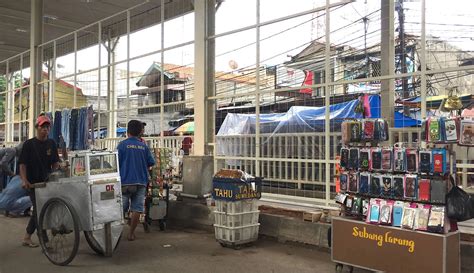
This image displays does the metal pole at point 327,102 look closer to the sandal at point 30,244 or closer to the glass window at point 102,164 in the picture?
the glass window at point 102,164

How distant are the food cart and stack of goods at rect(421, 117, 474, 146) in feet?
12.1

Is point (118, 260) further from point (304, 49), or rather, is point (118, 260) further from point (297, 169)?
point (304, 49)

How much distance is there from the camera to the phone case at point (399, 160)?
459 cm

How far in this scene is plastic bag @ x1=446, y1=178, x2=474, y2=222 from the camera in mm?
4164

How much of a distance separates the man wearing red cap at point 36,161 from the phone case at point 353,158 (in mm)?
4143

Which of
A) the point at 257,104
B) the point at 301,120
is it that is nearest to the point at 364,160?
the point at 301,120

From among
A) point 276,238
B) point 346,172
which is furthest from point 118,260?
point 346,172

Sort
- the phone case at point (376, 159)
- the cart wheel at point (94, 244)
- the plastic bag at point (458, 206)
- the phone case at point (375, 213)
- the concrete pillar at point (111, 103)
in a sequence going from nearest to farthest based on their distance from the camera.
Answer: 1. the plastic bag at point (458, 206)
2. the phone case at point (375, 213)
3. the phone case at point (376, 159)
4. the cart wheel at point (94, 244)
5. the concrete pillar at point (111, 103)

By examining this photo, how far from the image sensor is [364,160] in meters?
4.92

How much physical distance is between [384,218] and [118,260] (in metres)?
3.24

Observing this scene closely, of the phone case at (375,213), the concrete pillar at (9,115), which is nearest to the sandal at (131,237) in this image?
the phone case at (375,213)

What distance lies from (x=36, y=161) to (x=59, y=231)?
1322 millimetres

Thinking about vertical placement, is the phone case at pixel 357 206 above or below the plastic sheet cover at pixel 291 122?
below

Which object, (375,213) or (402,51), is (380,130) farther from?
(402,51)
